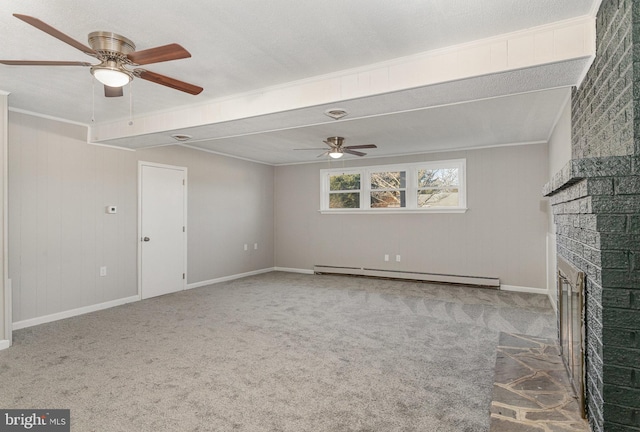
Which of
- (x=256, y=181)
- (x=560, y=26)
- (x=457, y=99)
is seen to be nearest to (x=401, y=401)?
(x=457, y=99)

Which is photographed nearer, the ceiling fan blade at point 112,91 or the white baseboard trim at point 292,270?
the ceiling fan blade at point 112,91

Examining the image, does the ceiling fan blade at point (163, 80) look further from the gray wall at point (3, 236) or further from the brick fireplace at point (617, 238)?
the brick fireplace at point (617, 238)

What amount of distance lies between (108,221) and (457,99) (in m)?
4.67

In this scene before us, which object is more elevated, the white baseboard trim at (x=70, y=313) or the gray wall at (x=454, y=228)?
the gray wall at (x=454, y=228)

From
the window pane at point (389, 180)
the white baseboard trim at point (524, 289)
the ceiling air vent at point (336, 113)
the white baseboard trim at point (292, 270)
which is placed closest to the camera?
the ceiling air vent at point (336, 113)

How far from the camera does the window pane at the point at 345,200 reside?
7.61 m

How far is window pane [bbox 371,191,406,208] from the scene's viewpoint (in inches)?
280

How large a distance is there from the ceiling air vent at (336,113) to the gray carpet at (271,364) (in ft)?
7.19

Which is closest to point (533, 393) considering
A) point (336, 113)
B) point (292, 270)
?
point (336, 113)

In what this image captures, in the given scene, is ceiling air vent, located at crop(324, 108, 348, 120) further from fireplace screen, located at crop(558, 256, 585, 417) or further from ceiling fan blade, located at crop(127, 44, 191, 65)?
fireplace screen, located at crop(558, 256, 585, 417)

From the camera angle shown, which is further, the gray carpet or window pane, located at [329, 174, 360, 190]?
window pane, located at [329, 174, 360, 190]

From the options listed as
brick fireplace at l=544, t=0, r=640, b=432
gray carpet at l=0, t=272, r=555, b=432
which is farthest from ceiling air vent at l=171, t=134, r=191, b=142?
brick fireplace at l=544, t=0, r=640, b=432

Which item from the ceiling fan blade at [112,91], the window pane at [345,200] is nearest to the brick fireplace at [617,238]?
the ceiling fan blade at [112,91]

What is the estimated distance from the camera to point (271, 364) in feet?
10.2
